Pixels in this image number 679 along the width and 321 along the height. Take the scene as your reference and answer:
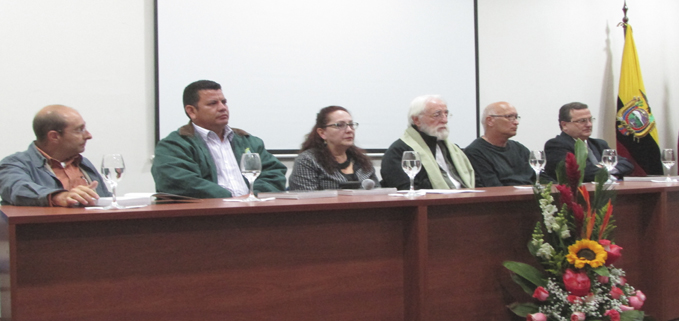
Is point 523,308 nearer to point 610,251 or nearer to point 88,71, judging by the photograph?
point 610,251

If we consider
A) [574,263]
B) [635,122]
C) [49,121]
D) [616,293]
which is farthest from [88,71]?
[635,122]

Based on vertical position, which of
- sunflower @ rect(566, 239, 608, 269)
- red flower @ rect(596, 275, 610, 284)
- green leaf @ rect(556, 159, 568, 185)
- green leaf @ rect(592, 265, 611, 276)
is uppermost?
green leaf @ rect(556, 159, 568, 185)

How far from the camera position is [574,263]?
1.84 m

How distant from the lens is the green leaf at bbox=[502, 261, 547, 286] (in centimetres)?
192

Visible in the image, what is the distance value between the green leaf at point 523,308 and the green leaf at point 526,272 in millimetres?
80

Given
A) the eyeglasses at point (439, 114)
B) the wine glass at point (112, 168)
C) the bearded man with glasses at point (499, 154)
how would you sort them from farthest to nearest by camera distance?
the bearded man with glasses at point (499, 154) → the eyeglasses at point (439, 114) → the wine glass at point (112, 168)

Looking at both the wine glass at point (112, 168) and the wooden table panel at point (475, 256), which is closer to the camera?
the wine glass at point (112, 168)

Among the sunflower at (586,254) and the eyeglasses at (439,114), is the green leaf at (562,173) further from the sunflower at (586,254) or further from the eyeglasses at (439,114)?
the eyeglasses at (439,114)

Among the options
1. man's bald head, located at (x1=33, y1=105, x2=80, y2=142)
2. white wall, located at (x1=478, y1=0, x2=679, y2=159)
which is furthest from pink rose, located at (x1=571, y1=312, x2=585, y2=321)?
white wall, located at (x1=478, y1=0, x2=679, y2=159)

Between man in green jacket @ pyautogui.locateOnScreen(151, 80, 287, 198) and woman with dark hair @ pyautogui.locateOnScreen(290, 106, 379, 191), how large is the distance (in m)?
0.12

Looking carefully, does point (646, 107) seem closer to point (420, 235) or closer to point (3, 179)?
point (420, 235)

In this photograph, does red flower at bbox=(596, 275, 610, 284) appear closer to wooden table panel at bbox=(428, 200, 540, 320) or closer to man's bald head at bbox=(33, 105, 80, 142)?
wooden table panel at bbox=(428, 200, 540, 320)

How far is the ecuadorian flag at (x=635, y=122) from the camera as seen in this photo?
15.9 feet

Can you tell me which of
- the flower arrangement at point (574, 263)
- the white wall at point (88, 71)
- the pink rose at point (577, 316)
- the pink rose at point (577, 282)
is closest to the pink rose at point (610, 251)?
the flower arrangement at point (574, 263)
